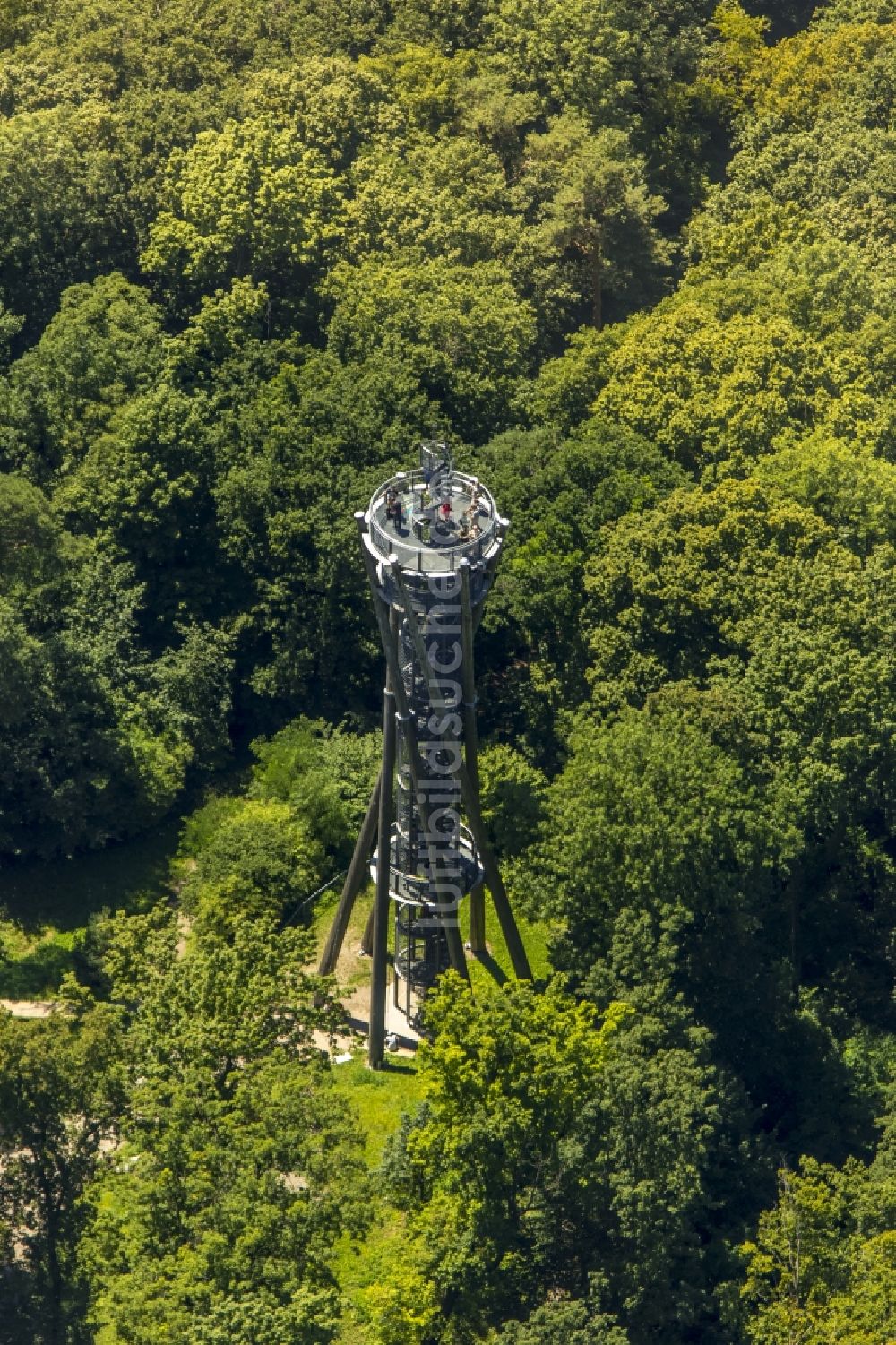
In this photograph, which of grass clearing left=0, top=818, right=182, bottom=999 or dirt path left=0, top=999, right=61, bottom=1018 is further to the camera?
grass clearing left=0, top=818, right=182, bottom=999

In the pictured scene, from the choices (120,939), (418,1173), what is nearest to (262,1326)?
(418,1173)

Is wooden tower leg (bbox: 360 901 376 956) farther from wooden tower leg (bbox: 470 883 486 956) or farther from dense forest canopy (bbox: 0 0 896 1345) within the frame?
wooden tower leg (bbox: 470 883 486 956)

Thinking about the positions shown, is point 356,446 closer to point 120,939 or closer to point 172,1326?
point 120,939

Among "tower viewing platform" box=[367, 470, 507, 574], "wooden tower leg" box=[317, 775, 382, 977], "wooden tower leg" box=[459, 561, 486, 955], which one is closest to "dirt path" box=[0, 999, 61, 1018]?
"wooden tower leg" box=[317, 775, 382, 977]

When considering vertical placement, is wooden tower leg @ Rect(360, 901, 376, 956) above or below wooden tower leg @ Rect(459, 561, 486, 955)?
below

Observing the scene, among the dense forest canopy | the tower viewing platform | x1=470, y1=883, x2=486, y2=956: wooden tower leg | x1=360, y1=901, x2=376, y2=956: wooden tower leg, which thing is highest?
the tower viewing platform

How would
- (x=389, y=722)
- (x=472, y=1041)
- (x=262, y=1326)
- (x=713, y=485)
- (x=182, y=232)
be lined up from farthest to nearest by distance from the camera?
(x=182, y=232), (x=713, y=485), (x=389, y=722), (x=472, y=1041), (x=262, y=1326)

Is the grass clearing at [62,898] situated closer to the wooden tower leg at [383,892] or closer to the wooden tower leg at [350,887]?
the wooden tower leg at [350,887]
